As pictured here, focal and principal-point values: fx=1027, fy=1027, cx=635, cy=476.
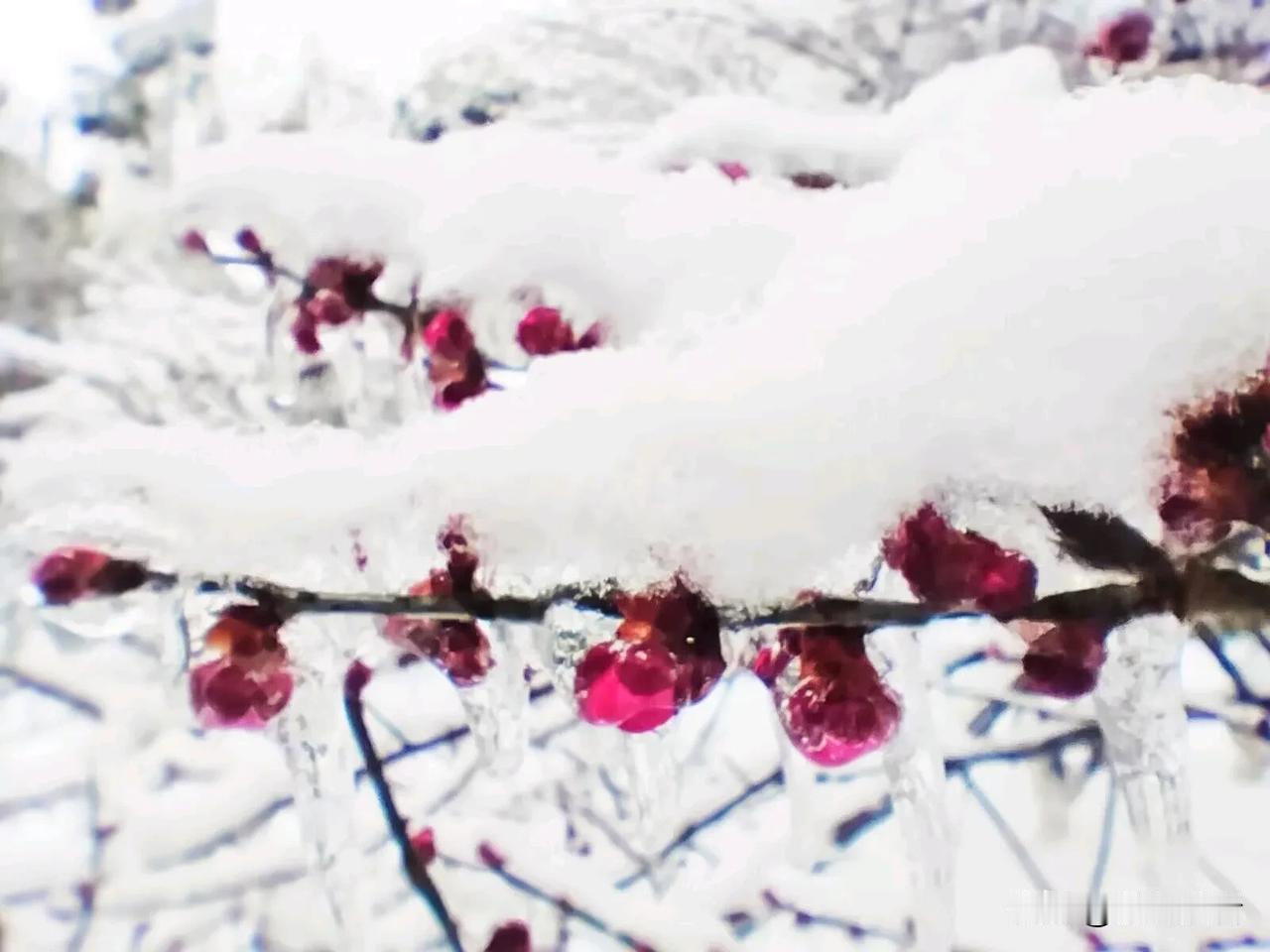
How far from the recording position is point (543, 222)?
65 centimetres

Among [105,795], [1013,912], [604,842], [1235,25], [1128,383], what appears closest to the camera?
[1128,383]

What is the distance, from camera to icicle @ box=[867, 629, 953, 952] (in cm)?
55

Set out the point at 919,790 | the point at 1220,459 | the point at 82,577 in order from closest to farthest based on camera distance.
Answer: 1. the point at 1220,459
2. the point at 82,577
3. the point at 919,790

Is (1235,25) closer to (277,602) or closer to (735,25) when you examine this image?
(735,25)

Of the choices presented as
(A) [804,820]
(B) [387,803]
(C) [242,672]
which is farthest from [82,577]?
(A) [804,820]

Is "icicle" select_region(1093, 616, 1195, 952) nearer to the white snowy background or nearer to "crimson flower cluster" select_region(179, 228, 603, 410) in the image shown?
the white snowy background

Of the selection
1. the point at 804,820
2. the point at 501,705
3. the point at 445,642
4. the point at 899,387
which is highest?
the point at 899,387

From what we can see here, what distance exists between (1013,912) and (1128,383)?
0.90 meters

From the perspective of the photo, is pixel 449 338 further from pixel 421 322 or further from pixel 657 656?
pixel 657 656

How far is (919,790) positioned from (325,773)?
1.22 feet

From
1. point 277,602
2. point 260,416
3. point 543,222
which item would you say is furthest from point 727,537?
point 260,416

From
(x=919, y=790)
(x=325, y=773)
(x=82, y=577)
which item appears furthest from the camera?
(x=325, y=773)

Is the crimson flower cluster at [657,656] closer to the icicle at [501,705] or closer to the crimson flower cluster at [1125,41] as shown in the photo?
the icicle at [501,705]

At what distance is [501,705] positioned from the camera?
2.10ft
